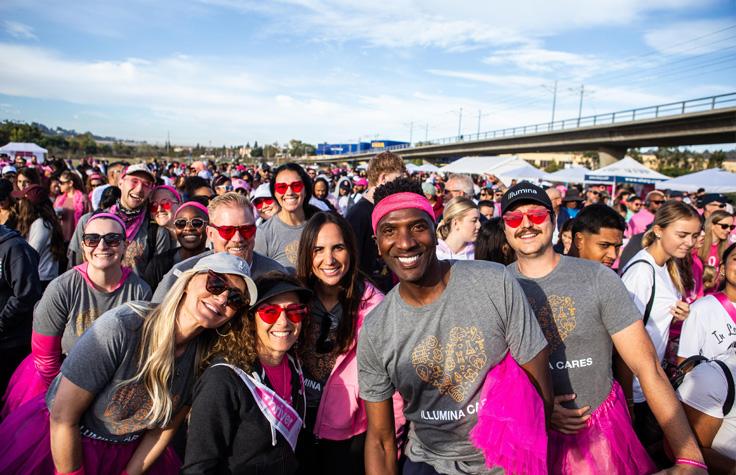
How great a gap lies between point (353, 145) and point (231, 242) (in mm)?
125665

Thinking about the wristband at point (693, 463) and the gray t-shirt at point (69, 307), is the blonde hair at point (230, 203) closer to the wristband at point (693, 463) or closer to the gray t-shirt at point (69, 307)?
the gray t-shirt at point (69, 307)

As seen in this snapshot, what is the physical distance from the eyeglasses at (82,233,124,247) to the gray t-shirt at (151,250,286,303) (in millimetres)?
420

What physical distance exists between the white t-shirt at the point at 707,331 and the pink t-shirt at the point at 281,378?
2.74 meters

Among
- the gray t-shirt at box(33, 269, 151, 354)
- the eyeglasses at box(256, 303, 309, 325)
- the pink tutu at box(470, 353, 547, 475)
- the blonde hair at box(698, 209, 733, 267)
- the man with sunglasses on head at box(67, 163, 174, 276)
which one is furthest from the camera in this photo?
the blonde hair at box(698, 209, 733, 267)

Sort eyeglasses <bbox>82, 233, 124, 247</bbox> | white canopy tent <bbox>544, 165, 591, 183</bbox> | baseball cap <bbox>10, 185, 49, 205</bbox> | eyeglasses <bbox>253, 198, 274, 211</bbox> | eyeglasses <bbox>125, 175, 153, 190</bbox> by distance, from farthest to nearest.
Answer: white canopy tent <bbox>544, 165, 591, 183</bbox>, eyeglasses <bbox>253, 198, 274, 211</bbox>, baseball cap <bbox>10, 185, 49, 205</bbox>, eyeglasses <bbox>125, 175, 153, 190</bbox>, eyeglasses <bbox>82, 233, 124, 247</bbox>

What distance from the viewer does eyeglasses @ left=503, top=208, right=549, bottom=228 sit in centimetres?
235

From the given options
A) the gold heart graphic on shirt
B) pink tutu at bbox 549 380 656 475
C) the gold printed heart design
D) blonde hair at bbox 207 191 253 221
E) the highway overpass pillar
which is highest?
the highway overpass pillar

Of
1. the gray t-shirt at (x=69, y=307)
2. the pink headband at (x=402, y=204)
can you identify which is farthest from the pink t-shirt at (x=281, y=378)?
the gray t-shirt at (x=69, y=307)

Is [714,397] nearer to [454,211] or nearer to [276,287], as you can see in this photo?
[276,287]

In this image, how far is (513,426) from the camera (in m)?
1.82

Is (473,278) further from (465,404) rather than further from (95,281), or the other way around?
(95,281)

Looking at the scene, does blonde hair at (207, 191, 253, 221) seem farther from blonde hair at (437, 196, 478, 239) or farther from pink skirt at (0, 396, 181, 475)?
blonde hair at (437, 196, 478, 239)

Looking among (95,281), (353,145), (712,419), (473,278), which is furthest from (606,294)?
(353,145)

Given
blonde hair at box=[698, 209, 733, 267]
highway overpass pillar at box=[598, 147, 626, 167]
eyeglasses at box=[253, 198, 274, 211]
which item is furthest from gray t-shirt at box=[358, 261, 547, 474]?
highway overpass pillar at box=[598, 147, 626, 167]
